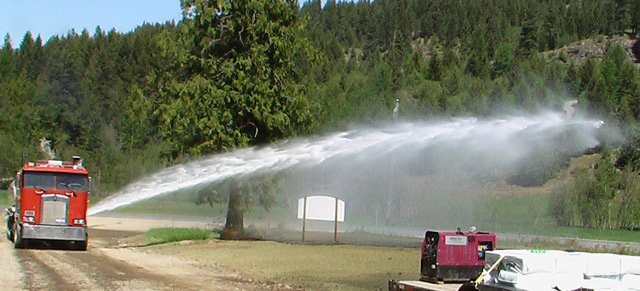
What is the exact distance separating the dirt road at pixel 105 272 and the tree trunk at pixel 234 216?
6.62m

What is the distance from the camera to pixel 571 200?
5875 cm

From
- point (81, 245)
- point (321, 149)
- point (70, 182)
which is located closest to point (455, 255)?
point (321, 149)

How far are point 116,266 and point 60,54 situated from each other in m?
182

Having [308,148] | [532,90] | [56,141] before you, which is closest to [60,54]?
[56,141]

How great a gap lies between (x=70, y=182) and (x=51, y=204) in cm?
113

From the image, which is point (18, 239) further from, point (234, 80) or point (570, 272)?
point (570, 272)

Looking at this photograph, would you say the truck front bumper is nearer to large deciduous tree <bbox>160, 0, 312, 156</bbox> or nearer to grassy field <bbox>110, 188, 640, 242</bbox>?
large deciduous tree <bbox>160, 0, 312, 156</bbox>

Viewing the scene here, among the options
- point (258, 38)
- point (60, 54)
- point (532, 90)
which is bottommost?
point (258, 38)

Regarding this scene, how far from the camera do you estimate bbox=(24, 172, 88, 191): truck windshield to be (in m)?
28.5

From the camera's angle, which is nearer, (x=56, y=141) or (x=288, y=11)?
(x=288, y=11)

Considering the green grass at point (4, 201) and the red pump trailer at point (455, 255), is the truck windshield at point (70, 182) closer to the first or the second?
the red pump trailer at point (455, 255)

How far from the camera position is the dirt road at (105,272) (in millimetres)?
19062

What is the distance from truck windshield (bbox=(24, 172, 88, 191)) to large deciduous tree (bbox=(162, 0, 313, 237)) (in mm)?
7391

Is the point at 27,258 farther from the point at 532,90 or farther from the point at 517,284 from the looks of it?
the point at 532,90
